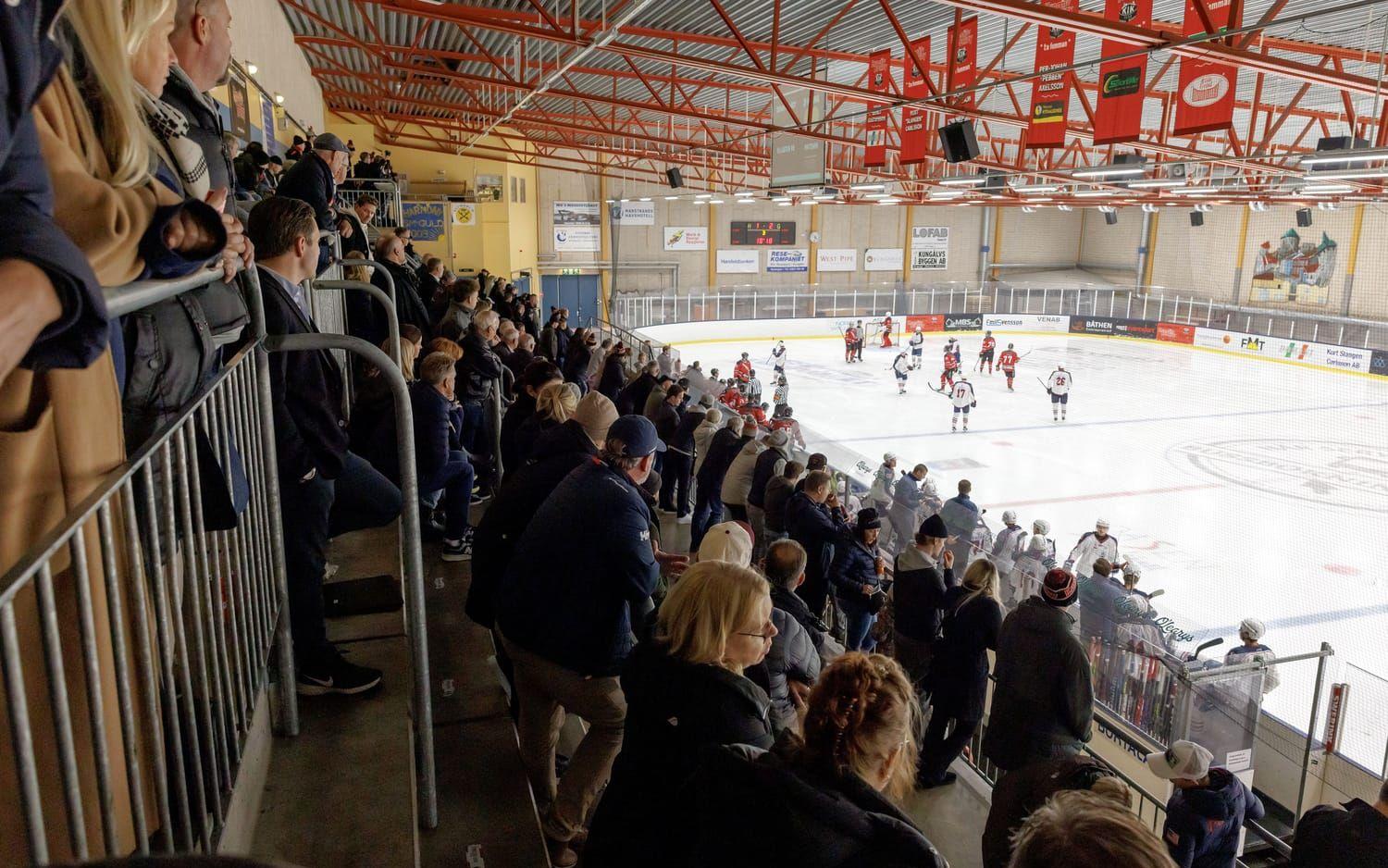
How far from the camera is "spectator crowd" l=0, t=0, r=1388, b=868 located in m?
1.19

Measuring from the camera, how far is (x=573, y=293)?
115 feet

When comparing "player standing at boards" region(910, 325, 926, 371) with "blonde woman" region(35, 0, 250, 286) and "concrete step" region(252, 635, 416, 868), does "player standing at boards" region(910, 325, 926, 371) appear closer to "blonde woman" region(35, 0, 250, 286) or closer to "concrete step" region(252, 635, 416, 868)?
"concrete step" region(252, 635, 416, 868)

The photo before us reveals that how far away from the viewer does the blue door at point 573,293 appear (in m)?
34.3

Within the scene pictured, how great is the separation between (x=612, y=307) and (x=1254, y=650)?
87.5 feet

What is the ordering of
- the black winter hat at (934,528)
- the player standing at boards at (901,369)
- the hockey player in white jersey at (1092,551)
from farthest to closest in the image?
the player standing at boards at (901,369) → the hockey player in white jersey at (1092,551) → the black winter hat at (934,528)

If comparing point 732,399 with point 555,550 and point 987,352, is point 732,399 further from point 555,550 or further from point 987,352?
point 987,352

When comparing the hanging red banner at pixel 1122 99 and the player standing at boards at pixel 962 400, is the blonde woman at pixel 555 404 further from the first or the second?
the player standing at boards at pixel 962 400

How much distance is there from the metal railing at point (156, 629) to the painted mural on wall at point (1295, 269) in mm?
38859

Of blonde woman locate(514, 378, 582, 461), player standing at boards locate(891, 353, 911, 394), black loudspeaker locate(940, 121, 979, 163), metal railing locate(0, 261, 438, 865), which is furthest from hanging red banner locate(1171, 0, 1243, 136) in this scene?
player standing at boards locate(891, 353, 911, 394)

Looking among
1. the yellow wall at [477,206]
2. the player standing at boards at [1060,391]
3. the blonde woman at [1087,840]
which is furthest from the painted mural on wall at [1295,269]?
the blonde woman at [1087,840]

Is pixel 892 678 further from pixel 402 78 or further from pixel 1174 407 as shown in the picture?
pixel 1174 407

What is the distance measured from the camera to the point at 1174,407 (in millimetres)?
23953

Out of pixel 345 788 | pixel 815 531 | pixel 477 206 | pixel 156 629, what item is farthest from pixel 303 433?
pixel 477 206

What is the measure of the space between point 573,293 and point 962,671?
31256mm
